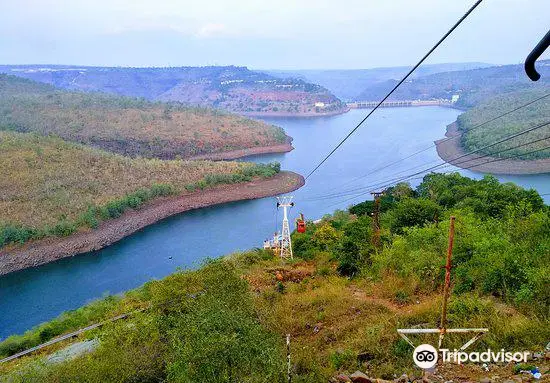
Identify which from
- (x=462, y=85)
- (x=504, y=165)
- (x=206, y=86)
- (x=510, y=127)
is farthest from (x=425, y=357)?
(x=206, y=86)

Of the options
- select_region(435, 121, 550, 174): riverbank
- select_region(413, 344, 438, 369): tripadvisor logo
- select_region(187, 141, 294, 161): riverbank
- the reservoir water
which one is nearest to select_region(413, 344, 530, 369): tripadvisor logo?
select_region(413, 344, 438, 369): tripadvisor logo

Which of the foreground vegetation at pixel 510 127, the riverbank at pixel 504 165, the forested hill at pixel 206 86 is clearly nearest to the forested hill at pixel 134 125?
the foreground vegetation at pixel 510 127

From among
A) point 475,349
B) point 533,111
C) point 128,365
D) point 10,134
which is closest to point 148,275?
point 128,365

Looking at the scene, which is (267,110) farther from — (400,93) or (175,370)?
(175,370)

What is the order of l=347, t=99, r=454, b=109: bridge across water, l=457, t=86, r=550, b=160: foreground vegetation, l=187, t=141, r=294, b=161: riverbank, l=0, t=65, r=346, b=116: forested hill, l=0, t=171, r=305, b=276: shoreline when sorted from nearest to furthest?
l=0, t=171, r=305, b=276: shoreline < l=457, t=86, r=550, b=160: foreground vegetation < l=187, t=141, r=294, b=161: riverbank < l=0, t=65, r=346, b=116: forested hill < l=347, t=99, r=454, b=109: bridge across water

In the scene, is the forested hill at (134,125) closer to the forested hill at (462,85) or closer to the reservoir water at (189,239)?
the reservoir water at (189,239)

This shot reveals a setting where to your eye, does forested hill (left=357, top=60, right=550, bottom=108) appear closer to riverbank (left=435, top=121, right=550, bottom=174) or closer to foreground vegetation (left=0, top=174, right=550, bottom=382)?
riverbank (left=435, top=121, right=550, bottom=174)

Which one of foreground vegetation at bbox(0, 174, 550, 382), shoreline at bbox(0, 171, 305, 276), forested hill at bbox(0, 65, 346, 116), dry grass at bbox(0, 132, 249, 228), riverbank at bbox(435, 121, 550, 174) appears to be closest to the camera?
foreground vegetation at bbox(0, 174, 550, 382)
